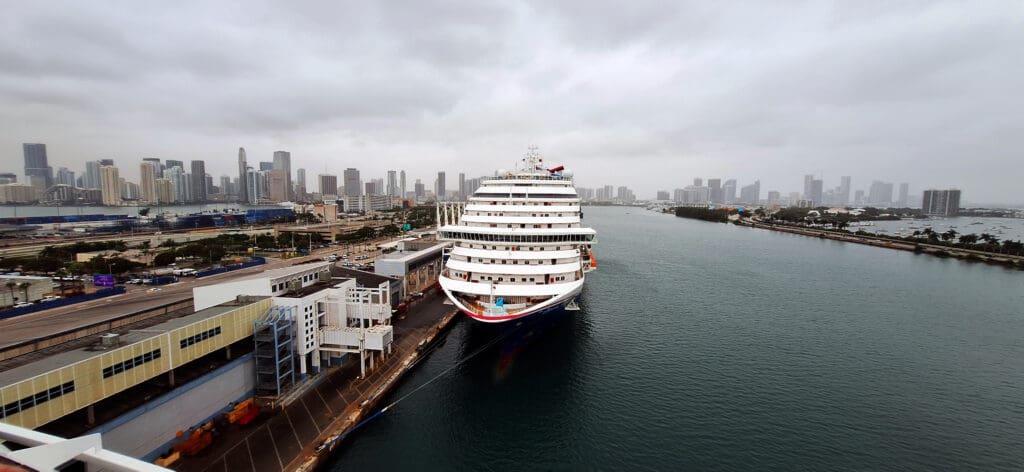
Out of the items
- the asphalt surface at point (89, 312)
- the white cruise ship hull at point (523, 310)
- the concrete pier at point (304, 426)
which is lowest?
the concrete pier at point (304, 426)

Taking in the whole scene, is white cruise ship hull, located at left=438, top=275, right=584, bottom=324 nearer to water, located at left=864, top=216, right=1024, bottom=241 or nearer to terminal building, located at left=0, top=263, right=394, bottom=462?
terminal building, located at left=0, top=263, right=394, bottom=462

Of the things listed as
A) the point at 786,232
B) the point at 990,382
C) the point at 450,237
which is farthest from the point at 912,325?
the point at 786,232

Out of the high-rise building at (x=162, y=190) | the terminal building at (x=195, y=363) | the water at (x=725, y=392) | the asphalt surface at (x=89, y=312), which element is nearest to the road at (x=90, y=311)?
the asphalt surface at (x=89, y=312)

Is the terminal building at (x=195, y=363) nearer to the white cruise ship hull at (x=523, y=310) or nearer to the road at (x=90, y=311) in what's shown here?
the white cruise ship hull at (x=523, y=310)

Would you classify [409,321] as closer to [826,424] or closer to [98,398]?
[98,398]

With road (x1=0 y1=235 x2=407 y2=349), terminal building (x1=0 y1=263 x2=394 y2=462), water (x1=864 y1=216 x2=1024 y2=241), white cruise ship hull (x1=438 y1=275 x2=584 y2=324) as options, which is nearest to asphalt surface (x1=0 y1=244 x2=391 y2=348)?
road (x1=0 y1=235 x2=407 y2=349)

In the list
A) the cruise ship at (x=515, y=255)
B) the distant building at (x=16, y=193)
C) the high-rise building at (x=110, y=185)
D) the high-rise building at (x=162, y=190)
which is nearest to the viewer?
the cruise ship at (x=515, y=255)

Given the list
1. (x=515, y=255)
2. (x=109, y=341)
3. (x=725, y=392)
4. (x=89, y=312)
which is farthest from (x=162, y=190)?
(x=725, y=392)

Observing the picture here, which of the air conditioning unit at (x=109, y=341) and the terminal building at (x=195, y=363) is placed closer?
the terminal building at (x=195, y=363)
